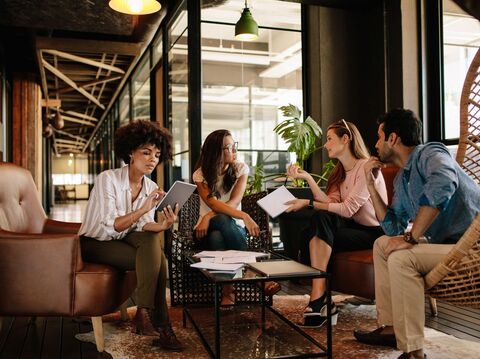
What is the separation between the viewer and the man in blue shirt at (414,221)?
2.02 metres

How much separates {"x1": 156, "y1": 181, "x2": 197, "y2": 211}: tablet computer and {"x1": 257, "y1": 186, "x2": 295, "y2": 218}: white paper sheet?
1.42ft

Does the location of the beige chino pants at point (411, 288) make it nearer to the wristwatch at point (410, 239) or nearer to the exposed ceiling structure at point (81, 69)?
the wristwatch at point (410, 239)

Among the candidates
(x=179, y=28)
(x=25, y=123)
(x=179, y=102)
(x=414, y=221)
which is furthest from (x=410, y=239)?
(x=25, y=123)

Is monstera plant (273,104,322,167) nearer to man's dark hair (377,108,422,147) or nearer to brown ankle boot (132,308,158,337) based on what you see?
man's dark hair (377,108,422,147)

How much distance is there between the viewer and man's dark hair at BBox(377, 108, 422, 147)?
7.41 ft

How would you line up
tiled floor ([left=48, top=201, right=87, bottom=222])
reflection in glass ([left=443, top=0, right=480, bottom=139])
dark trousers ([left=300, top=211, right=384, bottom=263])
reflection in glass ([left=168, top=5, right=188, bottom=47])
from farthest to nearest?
tiled floor ([left=48, top=201, right=87, bottom=222])
reflection in glass ([left=168, top=5, right=188, bottom=47])
reflection in glass ([left=443, top=0, right=480, bottom=139])
dark trousers ([left=300, top=211, right=384, bottom=263])

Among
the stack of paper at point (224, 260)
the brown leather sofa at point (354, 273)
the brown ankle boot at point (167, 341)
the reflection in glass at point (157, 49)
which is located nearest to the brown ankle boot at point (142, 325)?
the brown ankle boot at point (167, 341)

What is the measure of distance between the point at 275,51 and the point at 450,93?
190 cm

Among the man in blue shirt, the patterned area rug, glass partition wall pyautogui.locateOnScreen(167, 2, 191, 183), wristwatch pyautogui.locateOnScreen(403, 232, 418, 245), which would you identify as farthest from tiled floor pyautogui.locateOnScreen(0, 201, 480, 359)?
glass partition wall pyautogui.locateOnScreen(167, 2, 191, 183)

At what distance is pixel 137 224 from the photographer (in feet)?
8.73

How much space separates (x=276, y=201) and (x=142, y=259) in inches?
31.8

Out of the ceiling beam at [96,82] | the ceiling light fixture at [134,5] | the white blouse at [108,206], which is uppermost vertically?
the ceiling beam at [96,82]

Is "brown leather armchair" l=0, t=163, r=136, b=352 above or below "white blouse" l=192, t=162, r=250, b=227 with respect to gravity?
below

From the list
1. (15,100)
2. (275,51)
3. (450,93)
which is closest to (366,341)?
(450,93)
